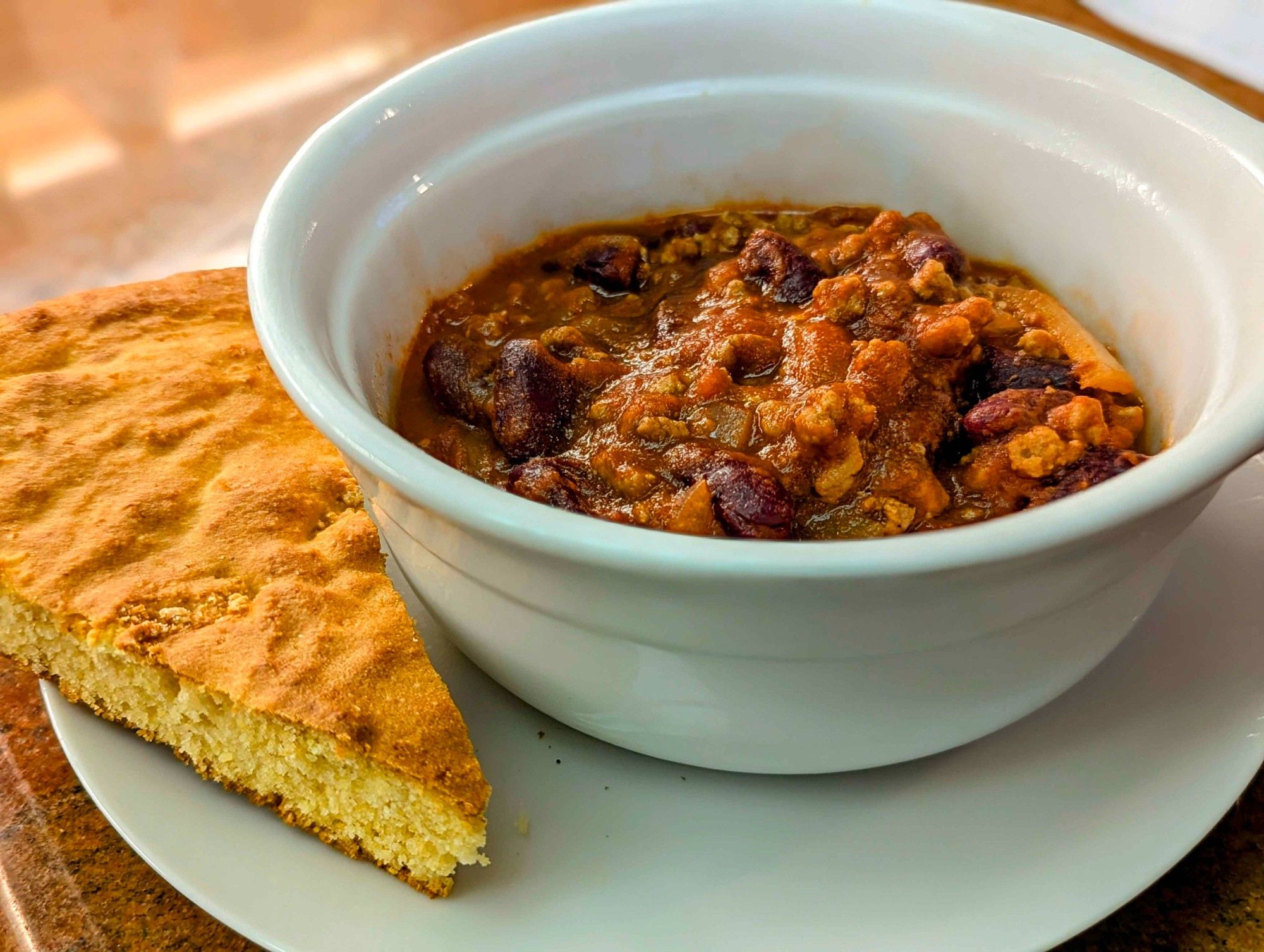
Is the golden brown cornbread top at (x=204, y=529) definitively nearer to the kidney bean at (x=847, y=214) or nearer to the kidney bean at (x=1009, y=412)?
the kidney bean at (x=1009, y=412)

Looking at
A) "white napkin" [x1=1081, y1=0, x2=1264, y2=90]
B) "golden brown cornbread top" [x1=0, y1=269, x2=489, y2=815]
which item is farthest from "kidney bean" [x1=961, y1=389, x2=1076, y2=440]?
"white napkin" [x1=1081, y1=0, x2=1264, y2=90]

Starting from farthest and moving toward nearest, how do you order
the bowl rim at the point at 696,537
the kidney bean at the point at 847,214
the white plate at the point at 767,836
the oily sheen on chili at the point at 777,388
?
the kidney bean at the point at 847,214
the oily sheen on chili at the point at 777,388
the white plate at the point at 767,836
the bowl rim at the point at 696,537

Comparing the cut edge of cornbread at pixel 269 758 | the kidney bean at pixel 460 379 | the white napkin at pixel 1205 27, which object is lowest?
the cut edge of cornbread at pixel 269 758

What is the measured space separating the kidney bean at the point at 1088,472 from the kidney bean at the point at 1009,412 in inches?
3.9

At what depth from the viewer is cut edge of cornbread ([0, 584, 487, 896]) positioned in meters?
1.53

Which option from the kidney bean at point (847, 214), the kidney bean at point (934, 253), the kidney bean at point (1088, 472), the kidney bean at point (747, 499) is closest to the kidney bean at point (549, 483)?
the kidney bean at point (747, 499)

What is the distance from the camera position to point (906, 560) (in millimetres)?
1244

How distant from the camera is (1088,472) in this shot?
177 centimetres

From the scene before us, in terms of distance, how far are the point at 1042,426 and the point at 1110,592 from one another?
39 cm

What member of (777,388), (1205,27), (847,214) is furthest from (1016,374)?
(1205,27)

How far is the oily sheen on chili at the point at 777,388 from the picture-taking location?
1.77 meters

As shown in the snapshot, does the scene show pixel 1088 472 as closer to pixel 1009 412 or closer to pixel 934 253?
pixel 1009 412

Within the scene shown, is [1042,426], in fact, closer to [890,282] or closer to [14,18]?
[890,282]

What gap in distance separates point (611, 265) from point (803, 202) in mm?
563
